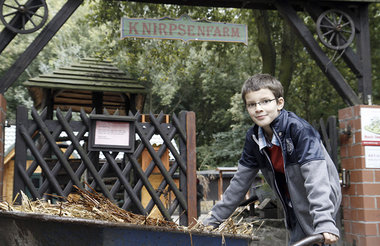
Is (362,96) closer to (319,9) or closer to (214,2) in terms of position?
Result: (319,9)

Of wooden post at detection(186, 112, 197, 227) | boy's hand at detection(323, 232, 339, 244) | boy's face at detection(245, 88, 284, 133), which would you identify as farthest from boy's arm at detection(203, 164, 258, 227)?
wooden post at detection(186, 112, 197, 227)

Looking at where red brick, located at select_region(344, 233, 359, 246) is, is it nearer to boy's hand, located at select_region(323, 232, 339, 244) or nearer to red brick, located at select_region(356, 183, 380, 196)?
red brick, located at select_region(356, 183, 380, 196)

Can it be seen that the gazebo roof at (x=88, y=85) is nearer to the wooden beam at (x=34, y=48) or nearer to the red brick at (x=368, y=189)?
the wooden beam at (x=34, y=48)

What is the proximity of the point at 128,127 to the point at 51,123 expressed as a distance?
85 centimetres

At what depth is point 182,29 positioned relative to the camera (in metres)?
5.65

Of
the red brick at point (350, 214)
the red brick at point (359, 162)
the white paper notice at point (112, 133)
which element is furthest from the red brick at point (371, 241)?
the white paper notice at point (112, 133)

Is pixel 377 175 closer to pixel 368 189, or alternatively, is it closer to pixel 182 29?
pixel 368 189

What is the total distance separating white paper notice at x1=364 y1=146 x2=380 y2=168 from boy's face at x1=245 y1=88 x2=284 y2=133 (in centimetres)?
315

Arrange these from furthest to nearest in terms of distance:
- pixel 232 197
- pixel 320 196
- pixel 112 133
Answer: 1. pixel 112 133
2. pixel 232 197
3. pixel 320 196

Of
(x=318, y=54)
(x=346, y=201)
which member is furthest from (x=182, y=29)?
(x=346, y=201)

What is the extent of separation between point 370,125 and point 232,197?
11.0ft

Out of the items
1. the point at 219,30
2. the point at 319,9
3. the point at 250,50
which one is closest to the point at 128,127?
the point at 219,30

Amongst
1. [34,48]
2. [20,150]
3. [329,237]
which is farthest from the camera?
[34,48]

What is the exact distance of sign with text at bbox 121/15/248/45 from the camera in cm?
547
